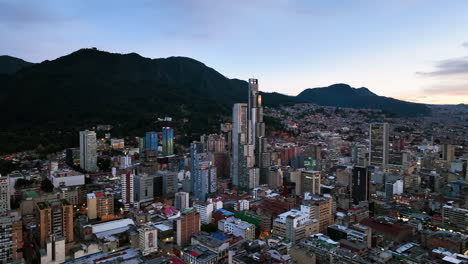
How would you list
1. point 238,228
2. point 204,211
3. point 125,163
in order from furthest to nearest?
point 125,163
point 204,211
point 238,228

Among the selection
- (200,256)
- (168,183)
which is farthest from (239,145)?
(200,256)

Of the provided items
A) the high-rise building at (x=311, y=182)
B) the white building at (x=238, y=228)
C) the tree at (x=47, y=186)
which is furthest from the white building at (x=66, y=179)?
the high-rise building at (x=311, y=182)

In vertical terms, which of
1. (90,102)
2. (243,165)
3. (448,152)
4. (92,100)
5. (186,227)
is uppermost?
(92,100)

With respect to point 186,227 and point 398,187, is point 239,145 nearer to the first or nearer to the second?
point 186,227

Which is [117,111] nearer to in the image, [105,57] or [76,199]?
[105,57]

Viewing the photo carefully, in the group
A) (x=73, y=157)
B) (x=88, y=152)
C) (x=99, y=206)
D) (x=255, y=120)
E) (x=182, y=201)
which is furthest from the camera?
(x=255, y=120)

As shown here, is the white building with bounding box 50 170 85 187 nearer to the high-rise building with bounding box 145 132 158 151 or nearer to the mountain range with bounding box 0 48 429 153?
the mountain range with bounding box 0 48 429 153

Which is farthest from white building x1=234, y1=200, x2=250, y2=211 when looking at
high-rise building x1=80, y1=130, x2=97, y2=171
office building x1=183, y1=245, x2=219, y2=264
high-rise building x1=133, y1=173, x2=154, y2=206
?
high-rise building x1=80, y1=130, x2=97, y2=171

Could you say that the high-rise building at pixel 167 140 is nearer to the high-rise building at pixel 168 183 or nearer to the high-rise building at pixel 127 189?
the high-rise building at pixel 168 183

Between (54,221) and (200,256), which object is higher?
(54,221)
